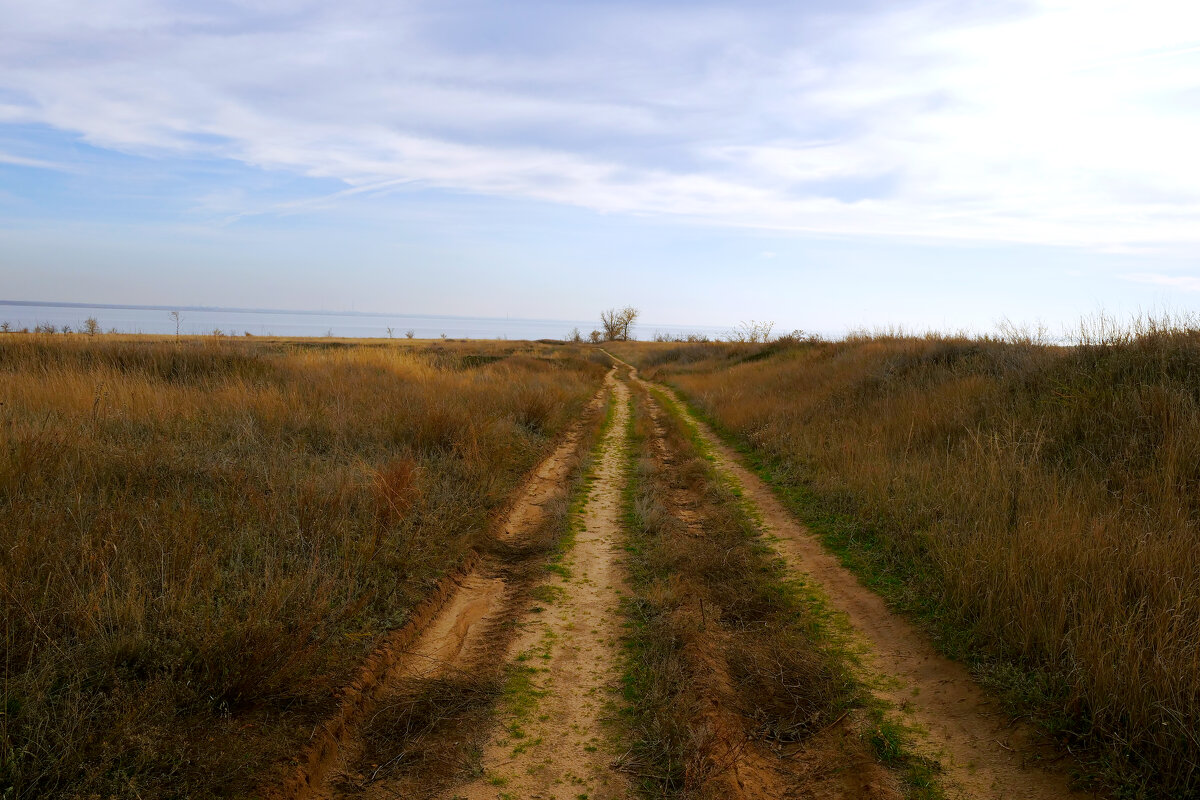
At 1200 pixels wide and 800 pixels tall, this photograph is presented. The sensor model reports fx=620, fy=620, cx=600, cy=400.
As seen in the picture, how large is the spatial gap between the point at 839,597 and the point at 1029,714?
195cm

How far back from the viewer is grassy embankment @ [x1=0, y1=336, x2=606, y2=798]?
9.63 ft

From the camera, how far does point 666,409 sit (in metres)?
18.5

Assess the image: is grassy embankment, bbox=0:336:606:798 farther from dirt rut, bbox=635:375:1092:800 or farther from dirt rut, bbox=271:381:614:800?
dirt rut, bbox=635:375:1092:800

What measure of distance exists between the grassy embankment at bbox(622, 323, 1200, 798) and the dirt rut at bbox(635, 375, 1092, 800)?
17 centimetres

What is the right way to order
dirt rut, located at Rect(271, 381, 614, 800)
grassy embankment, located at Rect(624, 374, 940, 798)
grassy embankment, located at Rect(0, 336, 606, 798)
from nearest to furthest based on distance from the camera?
1. grassy embankment, located at Rect(0, 336, 606, 798)
2. dirt rut, located at Rect(271, 381, 614, 800)
3. grassy embankment, located at Rect(624, 374, 940, 798)

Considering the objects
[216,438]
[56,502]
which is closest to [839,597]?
[56,502]

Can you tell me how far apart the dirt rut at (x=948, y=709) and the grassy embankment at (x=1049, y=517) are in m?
0.17

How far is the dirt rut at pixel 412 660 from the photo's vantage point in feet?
10.2

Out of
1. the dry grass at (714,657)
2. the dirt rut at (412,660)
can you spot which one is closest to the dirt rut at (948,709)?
the dry grass at (714,657)

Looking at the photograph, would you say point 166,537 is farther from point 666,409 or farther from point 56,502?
point 666,409

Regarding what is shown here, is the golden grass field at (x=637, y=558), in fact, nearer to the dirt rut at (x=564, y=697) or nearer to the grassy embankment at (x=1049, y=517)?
the grassy embankment at (x=1049, y=517)

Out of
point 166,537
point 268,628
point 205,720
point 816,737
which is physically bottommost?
point 816,737

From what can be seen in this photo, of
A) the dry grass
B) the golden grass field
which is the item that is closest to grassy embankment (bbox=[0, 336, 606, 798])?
the golden grass field

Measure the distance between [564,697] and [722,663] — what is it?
1.12 metres
